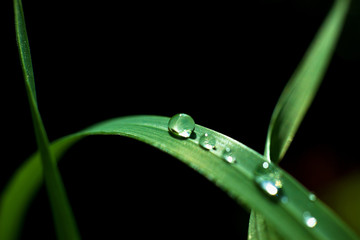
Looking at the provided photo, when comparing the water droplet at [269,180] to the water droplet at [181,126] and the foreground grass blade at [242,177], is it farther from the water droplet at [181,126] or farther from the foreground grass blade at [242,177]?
the water droplet at [181,126]

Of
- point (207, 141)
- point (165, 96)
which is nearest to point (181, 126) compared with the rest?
point (207, 141)

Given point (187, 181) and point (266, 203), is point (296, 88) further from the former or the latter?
point (187, 181)

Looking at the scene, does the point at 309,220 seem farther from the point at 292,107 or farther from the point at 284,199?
the point at 292,107

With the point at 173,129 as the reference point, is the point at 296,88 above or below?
above

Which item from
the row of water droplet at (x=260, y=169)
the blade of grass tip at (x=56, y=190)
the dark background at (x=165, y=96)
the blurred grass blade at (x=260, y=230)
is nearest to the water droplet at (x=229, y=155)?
the row of water droplet at (x=260, y=169)

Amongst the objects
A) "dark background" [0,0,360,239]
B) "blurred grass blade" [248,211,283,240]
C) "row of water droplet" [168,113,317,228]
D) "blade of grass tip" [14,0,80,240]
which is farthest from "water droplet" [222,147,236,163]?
"dark background" [0,0,360,239]

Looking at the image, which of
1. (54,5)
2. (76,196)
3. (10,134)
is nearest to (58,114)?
(10,134)

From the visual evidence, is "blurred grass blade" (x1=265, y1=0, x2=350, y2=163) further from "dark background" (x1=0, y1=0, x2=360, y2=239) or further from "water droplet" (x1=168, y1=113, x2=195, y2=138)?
"dark background" (x1=0, y1=0, x2=360, y2=239)
